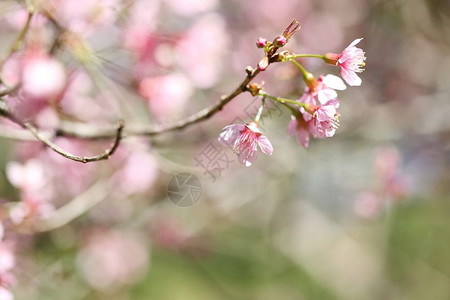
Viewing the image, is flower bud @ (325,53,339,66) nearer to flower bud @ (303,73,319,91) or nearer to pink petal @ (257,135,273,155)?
flower bud @ (303,73,319,91)

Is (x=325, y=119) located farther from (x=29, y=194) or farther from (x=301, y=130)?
(x=29, y=194)

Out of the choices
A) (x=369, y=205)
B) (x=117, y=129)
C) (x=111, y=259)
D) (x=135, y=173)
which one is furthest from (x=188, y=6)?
(x=111, y=259)

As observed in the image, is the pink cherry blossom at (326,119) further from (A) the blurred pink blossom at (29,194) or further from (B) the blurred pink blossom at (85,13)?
(A) the blurred pink blossom at (29,194)

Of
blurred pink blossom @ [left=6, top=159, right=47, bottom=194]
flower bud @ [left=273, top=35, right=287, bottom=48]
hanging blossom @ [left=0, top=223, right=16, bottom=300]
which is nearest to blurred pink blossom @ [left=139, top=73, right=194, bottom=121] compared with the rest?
blurred pink blossom @ [left=6, top=159, right=47, bottom=194]

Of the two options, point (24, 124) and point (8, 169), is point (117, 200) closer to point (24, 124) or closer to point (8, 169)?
point (8, 169)

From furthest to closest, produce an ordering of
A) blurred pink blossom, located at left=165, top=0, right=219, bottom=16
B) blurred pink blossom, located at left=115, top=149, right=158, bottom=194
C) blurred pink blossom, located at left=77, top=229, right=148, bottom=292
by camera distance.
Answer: blurred pink blossom, located at left=77, top=229, right=148, bottom=292 < blurred pink blossom, located at left=115, top=149, right=158, bottom=194 < blurred pink blossom, located at left=165, top=0, right=219, bottom=16

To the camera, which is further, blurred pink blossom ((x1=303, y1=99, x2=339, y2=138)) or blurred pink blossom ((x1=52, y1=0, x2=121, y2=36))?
blurred pink blossom ((x1=52, y1=0, x2=121, y2=36))
